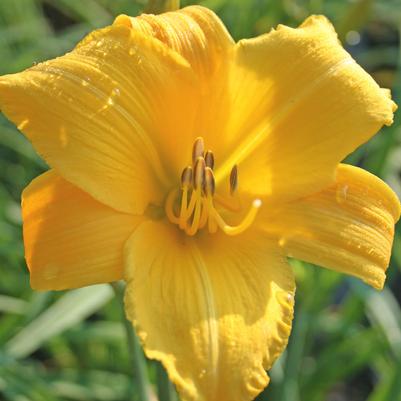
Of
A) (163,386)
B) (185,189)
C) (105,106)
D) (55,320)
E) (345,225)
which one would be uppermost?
(105,106)

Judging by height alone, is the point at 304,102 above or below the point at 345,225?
above

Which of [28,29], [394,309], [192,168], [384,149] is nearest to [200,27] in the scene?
[192,168]

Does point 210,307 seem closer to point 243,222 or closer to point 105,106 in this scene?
point 243,222

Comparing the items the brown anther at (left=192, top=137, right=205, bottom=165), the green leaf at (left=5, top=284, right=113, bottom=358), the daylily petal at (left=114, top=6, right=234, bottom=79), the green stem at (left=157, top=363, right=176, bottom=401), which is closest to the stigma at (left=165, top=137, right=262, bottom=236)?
the brown anther at (left=192, top=137, right=205, bottom=165)

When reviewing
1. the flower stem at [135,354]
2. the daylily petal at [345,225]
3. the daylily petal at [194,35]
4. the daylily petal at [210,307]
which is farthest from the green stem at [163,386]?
the daylily petal at [194,35]

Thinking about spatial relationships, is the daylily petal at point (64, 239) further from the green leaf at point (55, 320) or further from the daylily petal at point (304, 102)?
the green leaf at point (55, 320)

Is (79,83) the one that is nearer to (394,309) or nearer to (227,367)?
(227,367)

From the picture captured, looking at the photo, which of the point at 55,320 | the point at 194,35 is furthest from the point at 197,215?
the point at 55,320
